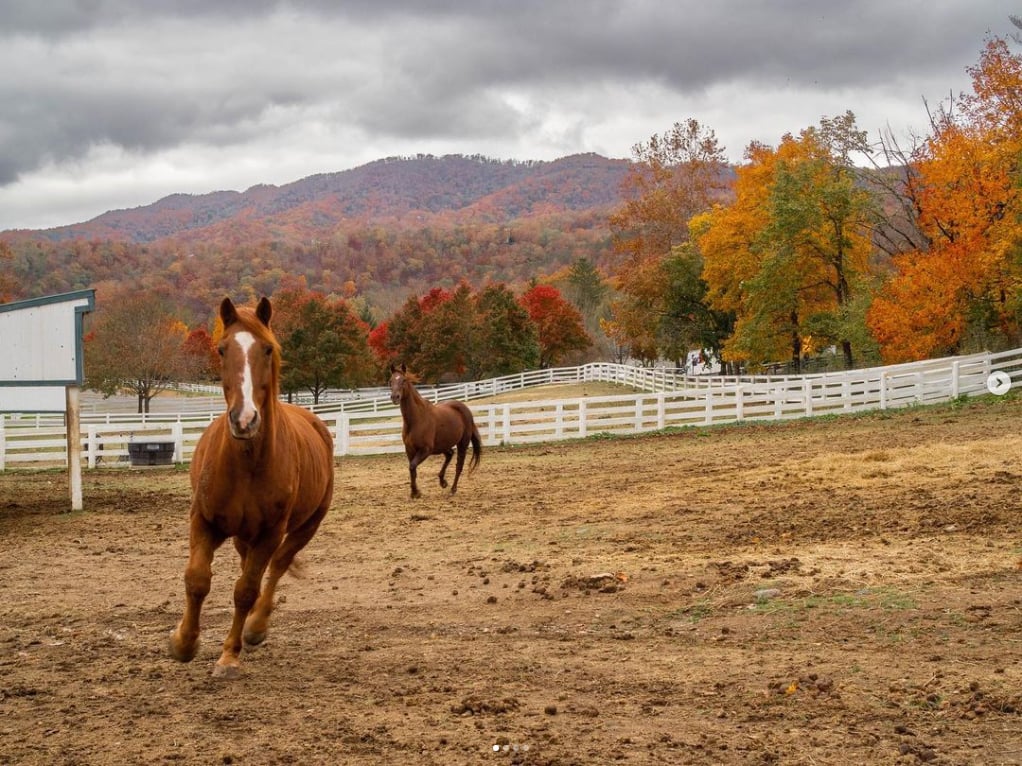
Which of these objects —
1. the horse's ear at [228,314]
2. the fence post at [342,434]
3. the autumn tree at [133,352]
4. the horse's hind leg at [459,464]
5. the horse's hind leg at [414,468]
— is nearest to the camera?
the horse's ear at [228,314]

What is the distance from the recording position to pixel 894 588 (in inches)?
272

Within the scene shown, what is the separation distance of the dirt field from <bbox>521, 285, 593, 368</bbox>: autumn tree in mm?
51967

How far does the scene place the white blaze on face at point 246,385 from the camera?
495 centimetres

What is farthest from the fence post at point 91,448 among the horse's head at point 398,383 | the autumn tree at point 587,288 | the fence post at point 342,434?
the autumn tree at point 587,288

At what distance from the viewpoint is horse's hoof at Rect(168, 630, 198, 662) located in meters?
5.63

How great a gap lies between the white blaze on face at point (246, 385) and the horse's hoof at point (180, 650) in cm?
153

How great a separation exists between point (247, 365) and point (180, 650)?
175 centimetres

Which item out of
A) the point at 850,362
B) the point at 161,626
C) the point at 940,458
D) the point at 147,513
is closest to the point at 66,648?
the point at 161,626

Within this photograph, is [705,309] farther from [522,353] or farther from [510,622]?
[510,622]

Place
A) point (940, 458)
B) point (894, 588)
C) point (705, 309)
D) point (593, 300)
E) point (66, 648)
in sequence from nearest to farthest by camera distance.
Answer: point (66, 648) → point (894, 588) → point (940, 458) → point (705, 309) → point (593, 300)

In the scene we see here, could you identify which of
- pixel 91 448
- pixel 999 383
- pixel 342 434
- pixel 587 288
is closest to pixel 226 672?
pixel 342 434

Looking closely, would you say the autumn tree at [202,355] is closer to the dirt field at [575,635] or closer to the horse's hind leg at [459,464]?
the horse's hind leg at [459,464]

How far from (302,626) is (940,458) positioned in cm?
→ 1006

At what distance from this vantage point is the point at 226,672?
565 cm
